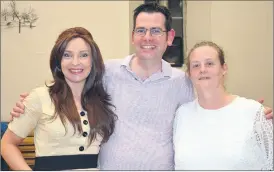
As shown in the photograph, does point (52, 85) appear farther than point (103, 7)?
No

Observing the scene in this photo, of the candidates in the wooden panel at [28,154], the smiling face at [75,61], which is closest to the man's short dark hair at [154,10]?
the smiling face at [75,61]

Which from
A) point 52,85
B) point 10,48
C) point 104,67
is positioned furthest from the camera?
point 10,48

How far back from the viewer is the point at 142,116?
185 cm

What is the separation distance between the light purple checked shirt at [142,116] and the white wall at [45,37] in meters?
2.00

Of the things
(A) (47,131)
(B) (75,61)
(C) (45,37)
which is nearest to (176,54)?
(C) (45,37)

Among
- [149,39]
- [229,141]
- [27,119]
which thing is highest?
[149,39]

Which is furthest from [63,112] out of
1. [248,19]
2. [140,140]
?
[248,19]

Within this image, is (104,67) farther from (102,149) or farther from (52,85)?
(102,149)

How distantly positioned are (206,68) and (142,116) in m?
0.46

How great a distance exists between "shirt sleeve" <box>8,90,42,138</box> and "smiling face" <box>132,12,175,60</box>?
69cm

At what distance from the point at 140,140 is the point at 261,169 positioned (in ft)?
2.11

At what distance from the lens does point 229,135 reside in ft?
5.21

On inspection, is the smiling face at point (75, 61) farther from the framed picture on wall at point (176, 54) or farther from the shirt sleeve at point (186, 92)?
the framed picture on wall at point (176, 54)

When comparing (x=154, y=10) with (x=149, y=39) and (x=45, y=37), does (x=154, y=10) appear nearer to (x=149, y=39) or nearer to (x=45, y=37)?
(x=149, y=39)
